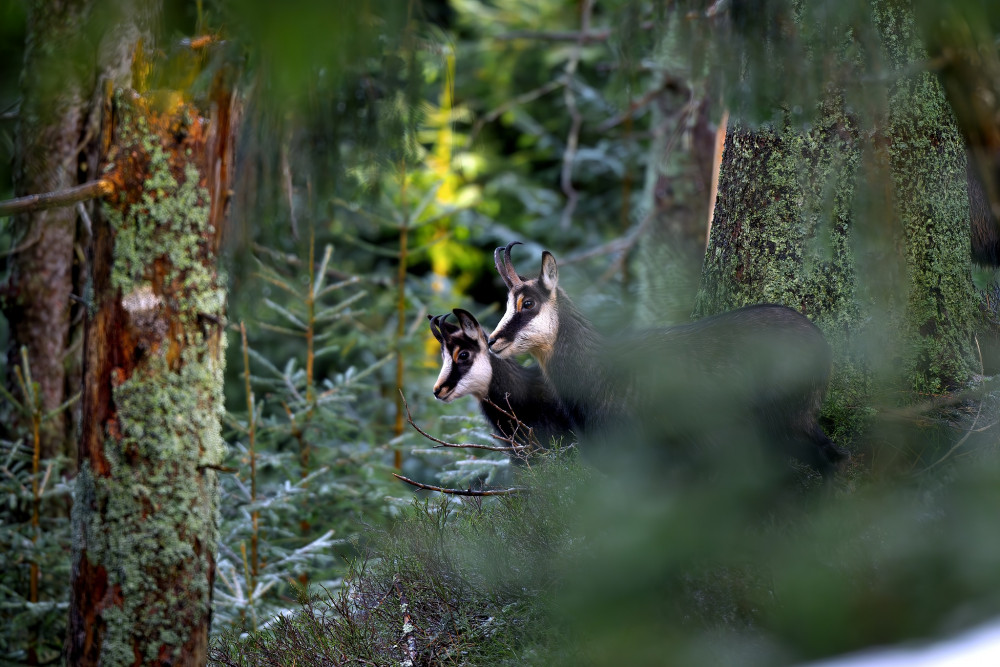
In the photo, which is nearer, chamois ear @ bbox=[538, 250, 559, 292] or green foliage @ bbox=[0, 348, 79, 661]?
chamois ear @ bbox=[538, 250, 559, 292]

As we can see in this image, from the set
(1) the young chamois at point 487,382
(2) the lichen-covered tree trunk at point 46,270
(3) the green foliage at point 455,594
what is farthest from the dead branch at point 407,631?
(2) the lichen-covered tree trunk at point 46,270

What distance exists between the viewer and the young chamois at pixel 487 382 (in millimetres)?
4979

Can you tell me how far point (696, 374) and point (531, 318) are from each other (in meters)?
0.99

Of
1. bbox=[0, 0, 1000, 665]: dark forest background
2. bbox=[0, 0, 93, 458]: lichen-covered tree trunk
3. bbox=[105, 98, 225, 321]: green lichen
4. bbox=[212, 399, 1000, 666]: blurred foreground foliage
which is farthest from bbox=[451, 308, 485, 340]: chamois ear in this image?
bbox=[0, 0, 93, 458]: lichen-covered tree trunk

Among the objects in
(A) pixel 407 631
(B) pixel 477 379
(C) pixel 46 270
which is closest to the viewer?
(A) pixel 407 631

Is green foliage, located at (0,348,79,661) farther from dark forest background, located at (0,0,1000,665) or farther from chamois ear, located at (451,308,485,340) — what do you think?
chamois ear, located at (451,308,485,340)

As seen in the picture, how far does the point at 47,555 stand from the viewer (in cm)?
568

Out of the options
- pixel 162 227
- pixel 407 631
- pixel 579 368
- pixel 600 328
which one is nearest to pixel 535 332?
pixel 579 368

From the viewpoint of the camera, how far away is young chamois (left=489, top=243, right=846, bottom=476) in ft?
10.9

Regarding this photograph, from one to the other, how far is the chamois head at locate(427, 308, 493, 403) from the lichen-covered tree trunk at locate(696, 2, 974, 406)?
1607 mm

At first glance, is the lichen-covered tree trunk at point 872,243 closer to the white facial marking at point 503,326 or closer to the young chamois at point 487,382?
the white facial marking at point 503,326

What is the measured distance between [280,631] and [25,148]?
14.6ft

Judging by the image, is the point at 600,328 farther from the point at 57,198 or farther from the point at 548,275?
the point at 57,198

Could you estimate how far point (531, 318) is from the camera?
411 cm
